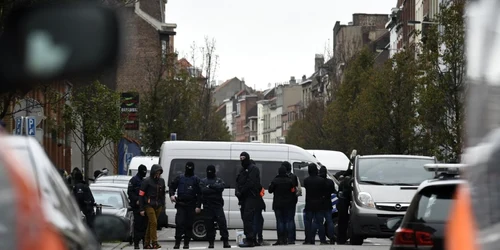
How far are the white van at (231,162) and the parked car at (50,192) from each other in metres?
26.4

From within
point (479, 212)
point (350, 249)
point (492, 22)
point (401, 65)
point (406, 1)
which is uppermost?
point (406, 1)

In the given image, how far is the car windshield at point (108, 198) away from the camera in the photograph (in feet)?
102

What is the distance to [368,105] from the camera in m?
66.5

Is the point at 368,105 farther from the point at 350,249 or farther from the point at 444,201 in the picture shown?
the point at 444,201

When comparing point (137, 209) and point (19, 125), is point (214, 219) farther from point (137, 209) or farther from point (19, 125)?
point (19, 125)

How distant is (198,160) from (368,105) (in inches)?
1412

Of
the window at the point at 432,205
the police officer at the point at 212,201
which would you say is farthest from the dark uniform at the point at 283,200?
the window at the point at 432,205

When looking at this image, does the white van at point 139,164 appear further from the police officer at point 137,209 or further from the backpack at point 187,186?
the backpack at point 187,186

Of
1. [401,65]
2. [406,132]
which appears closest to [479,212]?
[406,132]

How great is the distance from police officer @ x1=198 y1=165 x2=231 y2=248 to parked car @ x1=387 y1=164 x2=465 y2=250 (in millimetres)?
15405

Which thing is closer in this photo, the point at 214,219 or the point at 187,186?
the point at 187,186

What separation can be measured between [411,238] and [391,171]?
17.0 m

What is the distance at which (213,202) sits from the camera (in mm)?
27000

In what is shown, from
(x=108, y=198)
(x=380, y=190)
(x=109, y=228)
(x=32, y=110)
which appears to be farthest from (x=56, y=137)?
(x=109, y=228)
